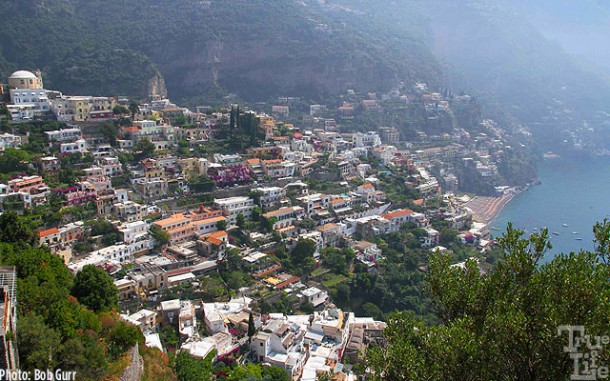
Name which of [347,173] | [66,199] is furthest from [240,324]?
[347,173]

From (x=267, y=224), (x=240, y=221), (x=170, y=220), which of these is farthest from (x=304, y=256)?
(x=170, y=220)

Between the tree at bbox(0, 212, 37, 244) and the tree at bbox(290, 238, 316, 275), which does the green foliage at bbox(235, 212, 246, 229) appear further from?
the tree at bbox(0, 212, 37, 244)

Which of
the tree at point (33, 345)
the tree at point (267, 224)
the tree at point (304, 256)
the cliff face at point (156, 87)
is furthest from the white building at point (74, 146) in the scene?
the cliff face at point (156, 87)

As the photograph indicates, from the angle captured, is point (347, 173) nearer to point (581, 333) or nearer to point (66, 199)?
point (66, 199)

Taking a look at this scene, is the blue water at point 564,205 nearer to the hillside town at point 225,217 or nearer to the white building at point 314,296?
the hillside town at point 225,217

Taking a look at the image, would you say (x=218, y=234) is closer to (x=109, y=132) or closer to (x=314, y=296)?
(x=314, y=296)
